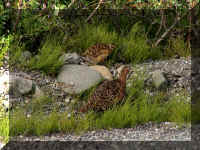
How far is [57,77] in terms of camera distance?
19.7 ft

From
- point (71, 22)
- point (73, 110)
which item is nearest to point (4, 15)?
point (71, 22)

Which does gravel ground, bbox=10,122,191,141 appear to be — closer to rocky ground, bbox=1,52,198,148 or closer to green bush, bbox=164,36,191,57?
rocky ground, bbox=1,52,198,148

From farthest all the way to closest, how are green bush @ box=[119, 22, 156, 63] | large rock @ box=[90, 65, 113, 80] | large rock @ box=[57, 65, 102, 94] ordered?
1. green bush @ box=[119, 22, 156, 63]
2. large rock @ box=[90, 65, 113, 80]
3. large rock @ box=[57, 65, 102, 94]

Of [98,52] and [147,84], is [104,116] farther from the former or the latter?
[98,52]

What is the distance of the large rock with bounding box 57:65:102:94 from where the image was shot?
18.7 ft

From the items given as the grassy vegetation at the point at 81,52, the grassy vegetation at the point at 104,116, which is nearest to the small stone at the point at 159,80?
the grassy vegetation at the point at 81,52

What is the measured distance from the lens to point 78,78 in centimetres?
577

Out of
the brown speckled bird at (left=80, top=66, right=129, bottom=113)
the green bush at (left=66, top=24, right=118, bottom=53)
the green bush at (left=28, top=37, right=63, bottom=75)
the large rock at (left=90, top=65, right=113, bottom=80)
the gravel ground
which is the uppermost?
the green bush at (left=66, top=24, right=118, bottom=53)

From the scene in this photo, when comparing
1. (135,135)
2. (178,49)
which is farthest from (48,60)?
(178,49)

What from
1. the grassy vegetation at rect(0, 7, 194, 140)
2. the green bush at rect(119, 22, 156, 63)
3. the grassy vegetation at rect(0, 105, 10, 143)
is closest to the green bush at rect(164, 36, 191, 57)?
the grassy vegetation at rect(0, 7, 194, 140)

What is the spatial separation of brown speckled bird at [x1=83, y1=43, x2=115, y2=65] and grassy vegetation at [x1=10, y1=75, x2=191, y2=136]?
1.07m

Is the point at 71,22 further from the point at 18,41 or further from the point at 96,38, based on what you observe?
the point at 18,41

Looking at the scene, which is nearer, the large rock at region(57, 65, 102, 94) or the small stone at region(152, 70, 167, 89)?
the large rock at region(57, 65, 102, 94)

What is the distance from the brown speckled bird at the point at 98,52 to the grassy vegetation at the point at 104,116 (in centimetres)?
107
